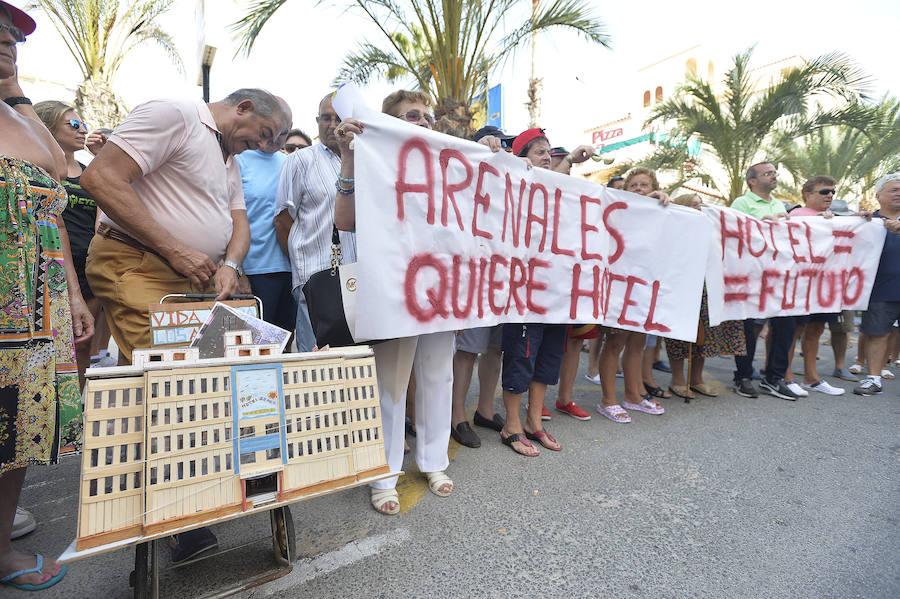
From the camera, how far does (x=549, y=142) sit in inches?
134

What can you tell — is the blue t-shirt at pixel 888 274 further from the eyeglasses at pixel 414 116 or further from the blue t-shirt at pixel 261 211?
the blue t-shirt at pixel 261 211

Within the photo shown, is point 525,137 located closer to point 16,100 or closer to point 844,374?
point 16,100

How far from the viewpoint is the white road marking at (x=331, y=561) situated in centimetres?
175

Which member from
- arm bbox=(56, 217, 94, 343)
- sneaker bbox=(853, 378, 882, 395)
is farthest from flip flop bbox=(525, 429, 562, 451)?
sneaker bbox=(853, 378, 882, 395)

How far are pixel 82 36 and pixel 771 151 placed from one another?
1685 cm

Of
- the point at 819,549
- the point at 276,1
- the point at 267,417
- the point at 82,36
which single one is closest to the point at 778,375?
the point at 819,549

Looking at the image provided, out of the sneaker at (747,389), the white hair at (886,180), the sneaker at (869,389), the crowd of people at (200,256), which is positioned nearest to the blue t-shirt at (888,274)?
the white hair at (886,180)

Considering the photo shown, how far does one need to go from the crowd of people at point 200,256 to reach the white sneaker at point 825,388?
1564 millimetres

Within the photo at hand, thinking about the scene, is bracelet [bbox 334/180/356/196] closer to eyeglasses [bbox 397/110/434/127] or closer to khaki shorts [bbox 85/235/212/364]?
eyeglasses [bbox 397/110/434/127]

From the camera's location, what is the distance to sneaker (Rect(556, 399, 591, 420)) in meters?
3.74

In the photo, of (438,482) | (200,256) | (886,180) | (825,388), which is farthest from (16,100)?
(886,180)

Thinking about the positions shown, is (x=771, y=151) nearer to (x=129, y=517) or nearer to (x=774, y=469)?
(x=774, y=469)

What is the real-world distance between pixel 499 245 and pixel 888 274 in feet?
14.7

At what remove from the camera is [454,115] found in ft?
27.2
